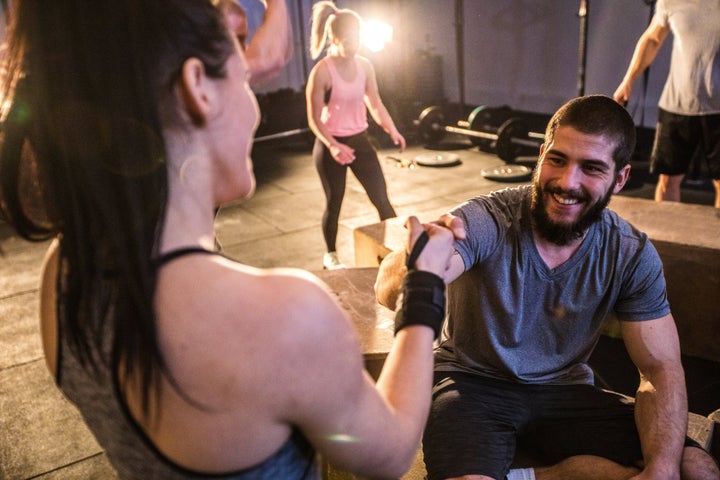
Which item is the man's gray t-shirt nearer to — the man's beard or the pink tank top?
the man's beard

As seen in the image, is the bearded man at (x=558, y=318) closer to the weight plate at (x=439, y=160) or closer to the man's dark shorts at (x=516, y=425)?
the man's dark shorts at (x=516, y=425)

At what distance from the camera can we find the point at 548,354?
6.35 feet

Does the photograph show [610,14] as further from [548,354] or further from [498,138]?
→ [548,354]

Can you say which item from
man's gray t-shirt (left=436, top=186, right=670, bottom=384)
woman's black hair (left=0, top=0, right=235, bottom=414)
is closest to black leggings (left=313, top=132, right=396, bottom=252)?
man's gray t-shirt (left=436, top=186, right=670, bottom=384)

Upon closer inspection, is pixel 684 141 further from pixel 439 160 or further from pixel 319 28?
pixel 439 160

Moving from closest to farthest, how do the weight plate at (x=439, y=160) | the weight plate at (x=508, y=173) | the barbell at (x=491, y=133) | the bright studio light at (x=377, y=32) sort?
the weight plate at (x=508, y=173) < the barbell at (x=491, y=133) < the weight plate at (x=439, y=160) < the bright studio light at (x=377, y=32)

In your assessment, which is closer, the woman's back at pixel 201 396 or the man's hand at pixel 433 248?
the woman's back at pixel 201 396

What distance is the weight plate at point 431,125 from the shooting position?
873cm

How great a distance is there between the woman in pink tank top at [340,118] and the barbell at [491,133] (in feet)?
11.9

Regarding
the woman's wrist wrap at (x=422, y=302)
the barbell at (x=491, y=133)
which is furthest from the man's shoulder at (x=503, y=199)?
the barbell at (x=491, y=133)

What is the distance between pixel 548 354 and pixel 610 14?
729 cm

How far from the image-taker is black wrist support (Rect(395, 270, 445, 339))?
101 cm

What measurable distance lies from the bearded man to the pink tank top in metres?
2.31

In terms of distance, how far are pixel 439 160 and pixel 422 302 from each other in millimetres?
6818
